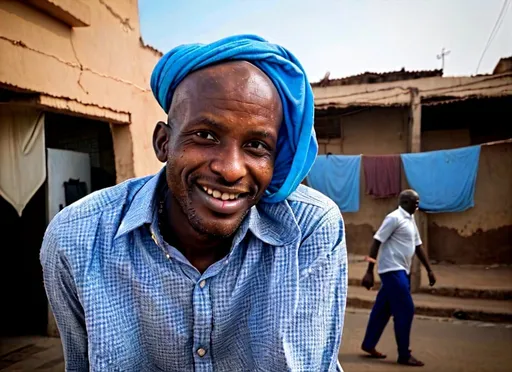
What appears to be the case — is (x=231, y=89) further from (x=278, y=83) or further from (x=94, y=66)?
(x=94, y=66)

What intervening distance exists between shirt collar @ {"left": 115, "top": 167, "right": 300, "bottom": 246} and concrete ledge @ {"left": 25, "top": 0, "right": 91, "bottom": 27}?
103 inches

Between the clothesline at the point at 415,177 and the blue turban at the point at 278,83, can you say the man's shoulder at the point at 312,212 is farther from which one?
the clothesline at the point at 415,177

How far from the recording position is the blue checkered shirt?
3.62ft

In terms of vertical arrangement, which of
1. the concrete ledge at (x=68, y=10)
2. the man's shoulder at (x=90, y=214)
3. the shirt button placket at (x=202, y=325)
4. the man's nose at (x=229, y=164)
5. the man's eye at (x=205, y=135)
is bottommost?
the shirt button placket at (x=202, y=325)

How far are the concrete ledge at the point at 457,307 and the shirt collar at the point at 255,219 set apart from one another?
19.1 feet

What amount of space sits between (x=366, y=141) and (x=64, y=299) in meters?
9.70

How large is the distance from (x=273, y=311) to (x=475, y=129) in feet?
35.2

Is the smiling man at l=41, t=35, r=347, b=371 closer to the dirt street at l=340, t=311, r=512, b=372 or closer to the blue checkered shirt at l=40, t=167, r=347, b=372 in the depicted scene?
the blue checkered shirt at l=40, t=167, r=347, b=372

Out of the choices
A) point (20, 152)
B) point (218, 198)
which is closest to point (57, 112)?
point (20, 152)

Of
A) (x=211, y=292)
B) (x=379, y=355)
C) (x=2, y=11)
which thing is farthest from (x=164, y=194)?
(x=379, y=355)

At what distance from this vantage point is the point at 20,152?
4094mm

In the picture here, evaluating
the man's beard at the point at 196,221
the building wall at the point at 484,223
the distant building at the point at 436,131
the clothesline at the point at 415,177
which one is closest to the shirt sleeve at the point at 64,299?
the man's beard at the point at 196,221

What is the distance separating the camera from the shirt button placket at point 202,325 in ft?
3.68

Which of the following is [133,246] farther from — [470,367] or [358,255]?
[358,255]
